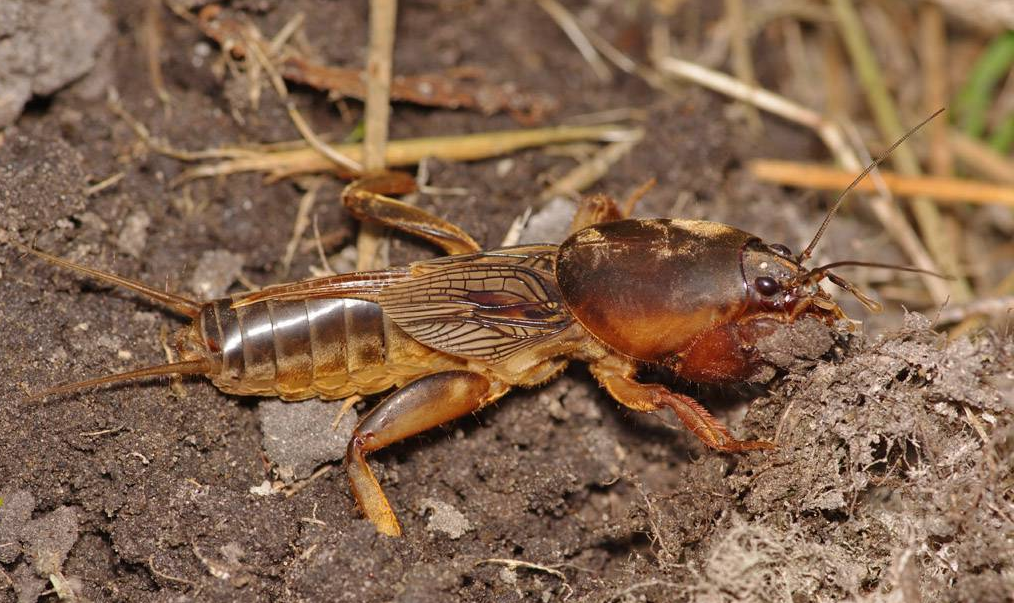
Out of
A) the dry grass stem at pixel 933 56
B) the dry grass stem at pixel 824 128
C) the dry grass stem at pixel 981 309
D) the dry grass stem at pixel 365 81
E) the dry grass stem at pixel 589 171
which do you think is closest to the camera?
the dry grass stem at pixel 981 309

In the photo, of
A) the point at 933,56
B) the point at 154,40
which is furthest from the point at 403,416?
the point at 933,56

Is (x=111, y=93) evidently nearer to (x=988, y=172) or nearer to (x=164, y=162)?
(x=164, y=162)

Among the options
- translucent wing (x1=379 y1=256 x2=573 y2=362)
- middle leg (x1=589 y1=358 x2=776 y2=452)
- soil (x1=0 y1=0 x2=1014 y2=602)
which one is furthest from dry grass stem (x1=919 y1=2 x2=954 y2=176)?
translucent wing (x1=379 y1=256 x2=573 y2=362)

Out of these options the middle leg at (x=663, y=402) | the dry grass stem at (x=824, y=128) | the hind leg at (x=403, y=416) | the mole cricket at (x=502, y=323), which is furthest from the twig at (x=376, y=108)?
the dry grass stem at (x=824, y=128)

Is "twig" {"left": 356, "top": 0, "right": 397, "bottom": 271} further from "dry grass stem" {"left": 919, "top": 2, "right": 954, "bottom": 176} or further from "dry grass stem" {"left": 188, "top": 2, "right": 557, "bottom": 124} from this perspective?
"dry grass stem" {"left": 919, "top": 2, "right": 954, "bottom": 176}

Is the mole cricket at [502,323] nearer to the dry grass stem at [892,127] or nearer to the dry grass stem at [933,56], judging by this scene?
the dry grass stem at [892,127]

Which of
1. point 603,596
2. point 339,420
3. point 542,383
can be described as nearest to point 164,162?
point 339,420
